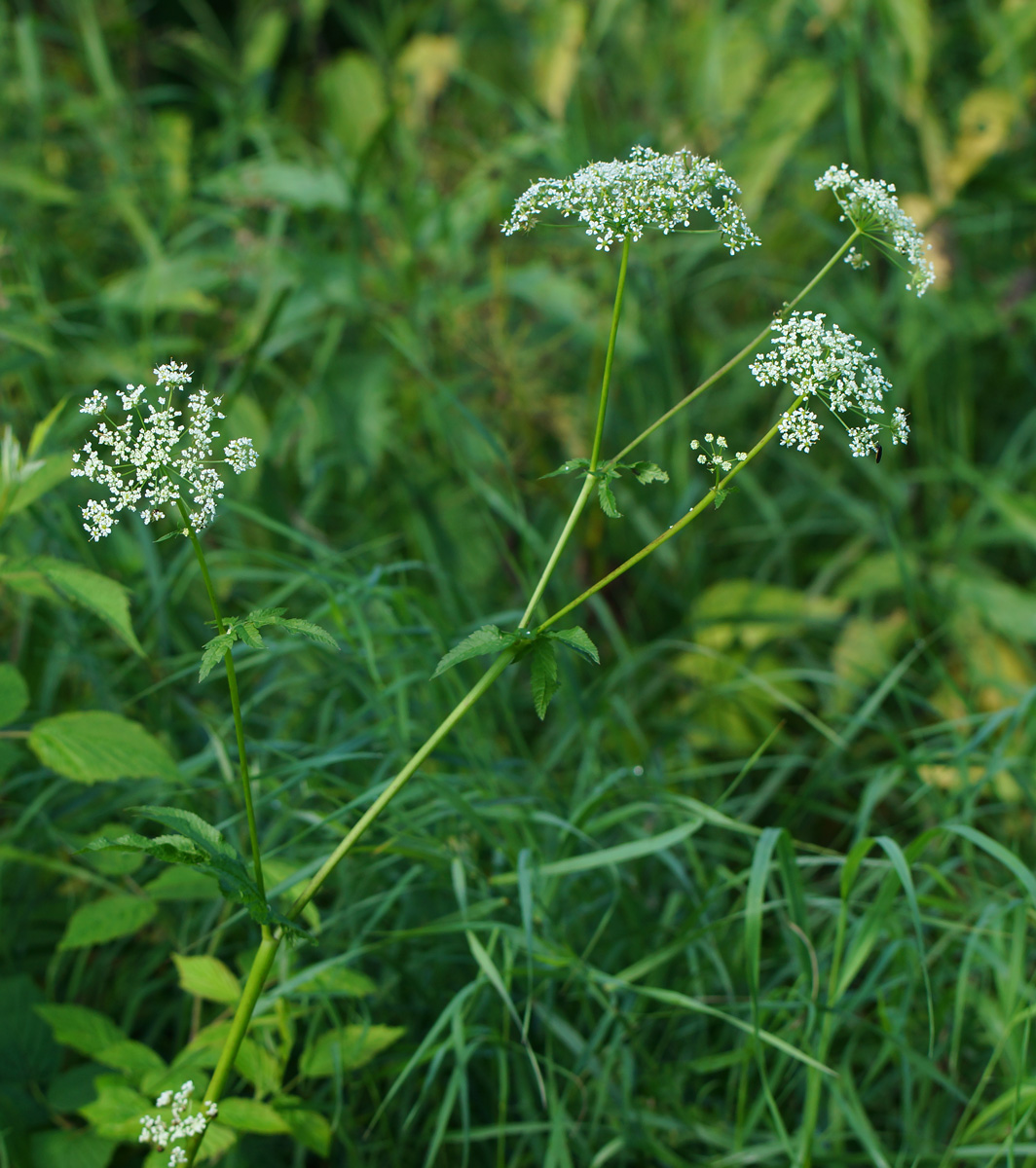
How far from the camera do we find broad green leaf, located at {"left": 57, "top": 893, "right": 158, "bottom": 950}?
1493 mm

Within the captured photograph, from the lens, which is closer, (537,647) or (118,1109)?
(537,647)

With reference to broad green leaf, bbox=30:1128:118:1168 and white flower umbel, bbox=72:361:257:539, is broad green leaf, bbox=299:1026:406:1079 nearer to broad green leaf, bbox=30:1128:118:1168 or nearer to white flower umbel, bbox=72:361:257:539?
broad green leaf, bbox=30:1128:118:1168

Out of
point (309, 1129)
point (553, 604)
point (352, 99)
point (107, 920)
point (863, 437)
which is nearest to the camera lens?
point (863, 437)

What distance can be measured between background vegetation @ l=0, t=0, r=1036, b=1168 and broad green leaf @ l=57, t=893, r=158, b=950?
0.6 inches

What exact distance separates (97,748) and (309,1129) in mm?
567

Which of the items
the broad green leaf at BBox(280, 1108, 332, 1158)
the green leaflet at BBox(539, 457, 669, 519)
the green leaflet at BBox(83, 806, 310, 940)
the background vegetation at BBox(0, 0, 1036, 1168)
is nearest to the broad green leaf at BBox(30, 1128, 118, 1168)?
the background vegetation at BBox(0, 0, 1036, 1168)

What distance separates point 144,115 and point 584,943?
3086 mm

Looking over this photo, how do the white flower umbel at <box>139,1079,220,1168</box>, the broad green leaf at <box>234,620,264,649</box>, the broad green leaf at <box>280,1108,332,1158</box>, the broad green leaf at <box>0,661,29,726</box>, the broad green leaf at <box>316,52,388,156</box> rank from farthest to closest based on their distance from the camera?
the broad green leaf at <box>316,52,388,156</box>
the broad green leaf at <box>0,661,29,726</box>
the broad green leaf at <box>280,1108,332,1158</box>
the white flower umbel at <box>139,1079,220,1168</box>
the broad green leaf at <box>234,620,264,649</box>

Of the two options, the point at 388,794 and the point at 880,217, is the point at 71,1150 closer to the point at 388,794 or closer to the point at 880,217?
the point at 388,794

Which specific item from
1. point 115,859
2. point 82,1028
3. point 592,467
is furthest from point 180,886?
point 592,467

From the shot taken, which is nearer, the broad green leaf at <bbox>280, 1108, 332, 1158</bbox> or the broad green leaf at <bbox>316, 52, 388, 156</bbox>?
the broad green leaf at <bbox>280, 1108, 332, 1158</bbox>

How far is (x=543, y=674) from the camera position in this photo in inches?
42.1

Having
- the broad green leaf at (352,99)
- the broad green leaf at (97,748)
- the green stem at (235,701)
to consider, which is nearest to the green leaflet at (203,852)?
the green stem at (235,701)

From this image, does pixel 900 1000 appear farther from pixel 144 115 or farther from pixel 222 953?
pixel 144 115
